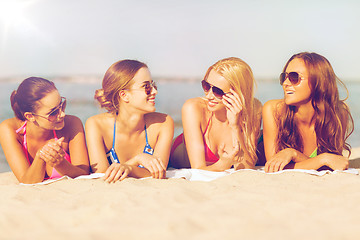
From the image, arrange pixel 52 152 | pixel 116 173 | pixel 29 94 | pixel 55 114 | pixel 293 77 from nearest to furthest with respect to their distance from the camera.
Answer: pixel 52 152 → pixel 116 173 → pixel 29 94 → pixel 55 114 → pixel 293 77

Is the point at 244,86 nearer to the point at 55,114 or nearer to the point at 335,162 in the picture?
the point at 335,162

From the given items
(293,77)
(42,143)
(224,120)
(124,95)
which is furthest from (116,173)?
(293,77)

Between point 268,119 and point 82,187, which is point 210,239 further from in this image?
point 268,119

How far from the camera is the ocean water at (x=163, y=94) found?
20281mm

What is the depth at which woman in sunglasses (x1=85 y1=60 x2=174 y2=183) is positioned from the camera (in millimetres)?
4473

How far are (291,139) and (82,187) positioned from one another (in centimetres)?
264

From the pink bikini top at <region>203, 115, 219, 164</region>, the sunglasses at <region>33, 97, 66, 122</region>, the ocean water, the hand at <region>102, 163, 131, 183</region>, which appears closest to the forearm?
the pink bikini top at <region>203, 115, 219, 164</region>

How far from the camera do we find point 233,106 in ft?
15.1

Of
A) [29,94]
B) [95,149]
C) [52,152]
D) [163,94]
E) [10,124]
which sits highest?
[29,94]

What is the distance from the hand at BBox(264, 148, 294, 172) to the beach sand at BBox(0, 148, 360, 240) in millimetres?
315

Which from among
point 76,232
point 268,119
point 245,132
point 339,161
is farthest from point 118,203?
point 339,161

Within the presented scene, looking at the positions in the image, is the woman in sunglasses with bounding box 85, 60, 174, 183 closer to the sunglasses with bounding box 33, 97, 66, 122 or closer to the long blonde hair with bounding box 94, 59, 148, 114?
the long blonde hair with bounding box 94, 59, 148, 114

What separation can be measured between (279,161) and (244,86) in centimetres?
99

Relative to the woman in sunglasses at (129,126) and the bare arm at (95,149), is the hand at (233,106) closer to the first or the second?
the woman in sunglasses at (129,126)
